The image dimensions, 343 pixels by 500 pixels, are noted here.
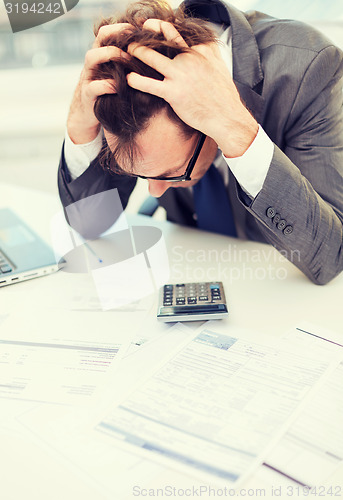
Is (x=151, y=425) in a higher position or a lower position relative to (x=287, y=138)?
lower

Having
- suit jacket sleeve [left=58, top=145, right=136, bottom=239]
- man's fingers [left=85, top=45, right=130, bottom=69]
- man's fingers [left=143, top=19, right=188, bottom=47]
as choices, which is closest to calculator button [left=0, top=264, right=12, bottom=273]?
suit jacket sleeve [left=58, top=145, right=136, bottom=239]

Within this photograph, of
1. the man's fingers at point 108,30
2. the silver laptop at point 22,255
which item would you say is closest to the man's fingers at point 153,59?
the man's fingers at point 108,30

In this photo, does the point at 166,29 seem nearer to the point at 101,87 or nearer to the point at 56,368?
the point at 101,87

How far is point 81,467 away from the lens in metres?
0.53

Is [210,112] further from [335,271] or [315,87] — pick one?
[335,271]

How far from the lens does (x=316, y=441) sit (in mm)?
546

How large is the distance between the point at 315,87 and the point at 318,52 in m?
0.07

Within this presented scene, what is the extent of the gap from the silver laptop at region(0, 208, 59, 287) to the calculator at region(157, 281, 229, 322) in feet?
0.99

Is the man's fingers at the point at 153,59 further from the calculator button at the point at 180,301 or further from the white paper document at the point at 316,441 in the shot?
the white paper document at the point at 316,441

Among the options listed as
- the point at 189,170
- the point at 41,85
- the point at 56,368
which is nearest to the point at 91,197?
the point at 189,170

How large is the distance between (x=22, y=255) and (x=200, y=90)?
0.55 metres

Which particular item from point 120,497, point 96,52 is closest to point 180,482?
point 120,497

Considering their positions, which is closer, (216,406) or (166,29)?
(216,406)

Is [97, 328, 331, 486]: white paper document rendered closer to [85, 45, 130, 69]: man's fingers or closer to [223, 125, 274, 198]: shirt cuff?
[223, 125, 274, 198]: shirt cuff
